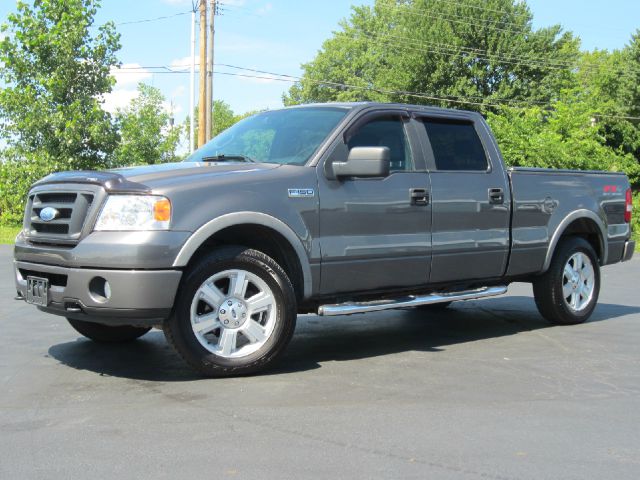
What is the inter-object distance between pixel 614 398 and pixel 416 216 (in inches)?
81.7

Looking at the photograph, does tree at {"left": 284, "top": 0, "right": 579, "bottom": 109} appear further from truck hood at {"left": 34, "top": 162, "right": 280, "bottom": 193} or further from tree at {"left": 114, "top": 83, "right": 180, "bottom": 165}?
truck hood at {"left": 34, "top": 162, "right": 280, "bottom": 193}

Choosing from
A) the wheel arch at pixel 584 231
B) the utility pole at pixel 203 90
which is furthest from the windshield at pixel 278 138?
the utility pole at pixel 203 90

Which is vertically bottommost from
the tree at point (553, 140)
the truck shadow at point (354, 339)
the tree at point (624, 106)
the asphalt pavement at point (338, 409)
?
the truck shadow at point (354, 339)

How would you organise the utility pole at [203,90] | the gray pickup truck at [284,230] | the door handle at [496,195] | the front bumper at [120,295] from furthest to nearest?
the utility pole at [203,90], the door handle at [496,195], the gray pickup truck at [284,230], the front bumper at [120,295]

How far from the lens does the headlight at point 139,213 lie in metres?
5.07

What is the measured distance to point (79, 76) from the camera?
77.5ft

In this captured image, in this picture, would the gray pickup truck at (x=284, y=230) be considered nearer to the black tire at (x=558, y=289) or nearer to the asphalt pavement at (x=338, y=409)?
the black tire at (x=558, y=289)

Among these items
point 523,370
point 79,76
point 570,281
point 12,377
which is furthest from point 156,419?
point 79,76

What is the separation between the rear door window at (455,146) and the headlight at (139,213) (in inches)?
101

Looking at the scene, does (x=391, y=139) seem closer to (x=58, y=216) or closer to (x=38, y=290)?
(x=58, y=216)

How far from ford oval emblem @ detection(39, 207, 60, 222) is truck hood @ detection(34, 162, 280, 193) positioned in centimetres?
20

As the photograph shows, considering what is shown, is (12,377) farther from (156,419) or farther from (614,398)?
(614,398)

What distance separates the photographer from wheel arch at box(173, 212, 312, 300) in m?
5.18

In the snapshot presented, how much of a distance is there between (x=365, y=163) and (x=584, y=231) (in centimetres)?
338
